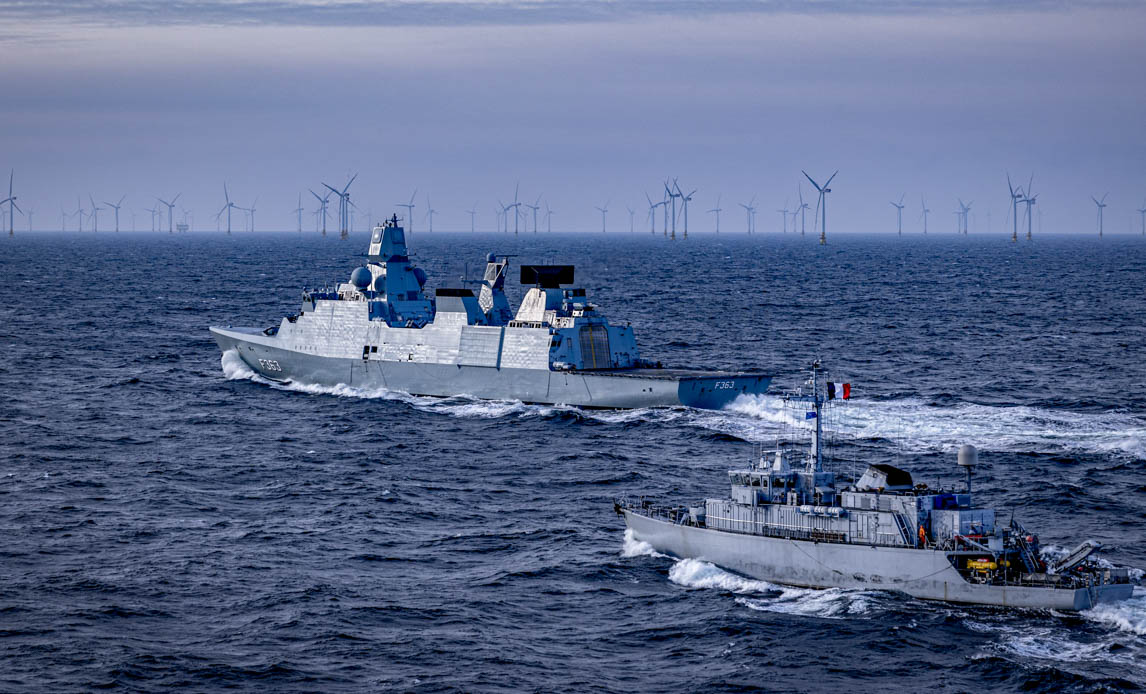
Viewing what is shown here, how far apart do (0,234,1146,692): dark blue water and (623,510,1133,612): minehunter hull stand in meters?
0.48

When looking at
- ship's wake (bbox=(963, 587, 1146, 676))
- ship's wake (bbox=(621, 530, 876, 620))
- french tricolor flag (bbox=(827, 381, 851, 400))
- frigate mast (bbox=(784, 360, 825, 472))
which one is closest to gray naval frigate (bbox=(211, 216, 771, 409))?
french tricolor flag (bbox=(827, 381, 851, 400))

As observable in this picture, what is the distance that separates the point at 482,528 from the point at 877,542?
49.1 feet

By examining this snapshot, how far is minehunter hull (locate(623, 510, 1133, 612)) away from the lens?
3672 centimetres

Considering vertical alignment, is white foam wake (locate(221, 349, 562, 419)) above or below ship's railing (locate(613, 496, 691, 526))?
above

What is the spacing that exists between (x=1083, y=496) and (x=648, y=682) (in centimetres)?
2460

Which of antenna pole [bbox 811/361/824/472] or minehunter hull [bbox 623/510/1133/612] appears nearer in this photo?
minehunter hull [bbox 623/510/1133/612]

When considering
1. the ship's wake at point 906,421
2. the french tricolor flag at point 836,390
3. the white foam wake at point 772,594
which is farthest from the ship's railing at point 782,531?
the ship's wake at point 906,421

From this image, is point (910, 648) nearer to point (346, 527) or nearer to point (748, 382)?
point (346, 527)

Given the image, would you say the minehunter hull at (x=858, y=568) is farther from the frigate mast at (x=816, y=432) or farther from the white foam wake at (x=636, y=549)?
the frigate mast at (x=816, y=432)

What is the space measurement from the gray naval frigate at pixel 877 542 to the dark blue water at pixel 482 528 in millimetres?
669

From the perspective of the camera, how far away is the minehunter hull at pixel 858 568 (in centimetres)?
3672

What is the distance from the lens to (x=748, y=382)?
227ft

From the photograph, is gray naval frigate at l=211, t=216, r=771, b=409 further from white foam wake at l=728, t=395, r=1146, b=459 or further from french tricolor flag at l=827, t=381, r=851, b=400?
french tricolor flag at l=827, t=381, r=851, b=400

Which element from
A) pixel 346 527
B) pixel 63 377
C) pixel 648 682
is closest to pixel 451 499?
pixel 346 527
